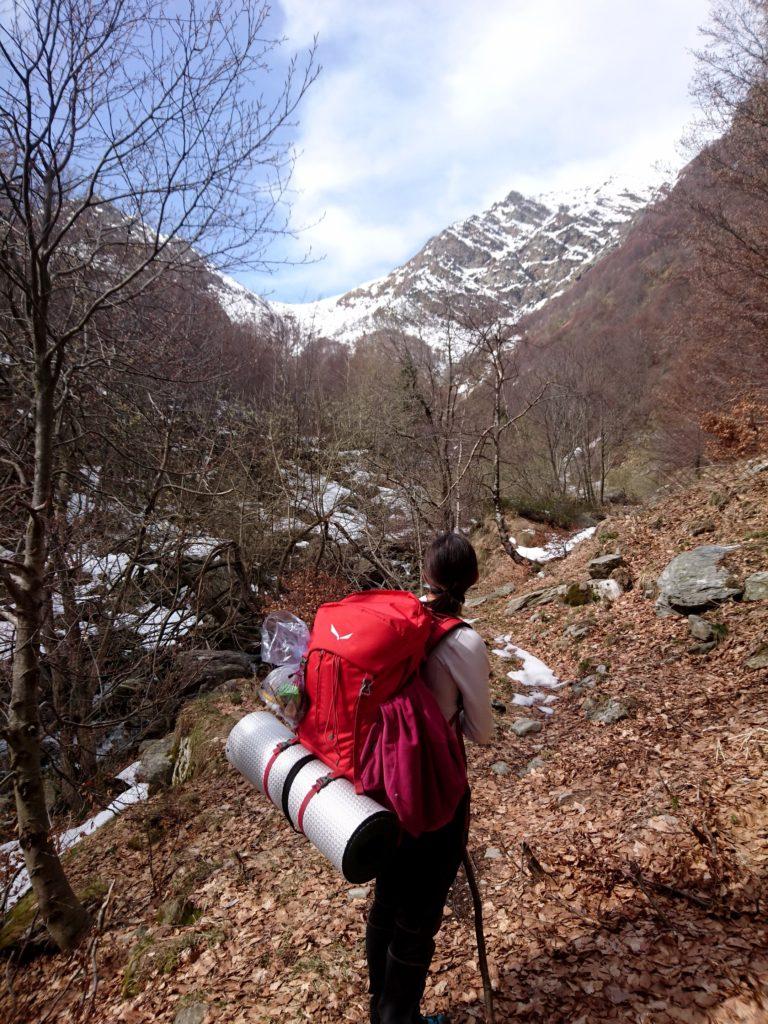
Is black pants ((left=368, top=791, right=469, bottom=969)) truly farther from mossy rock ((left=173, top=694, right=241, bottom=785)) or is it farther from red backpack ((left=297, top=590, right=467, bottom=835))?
mossy rock ((left=173, top=694, right=241, bottom=785))

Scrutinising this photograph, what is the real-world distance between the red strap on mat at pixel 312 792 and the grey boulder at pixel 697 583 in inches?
223

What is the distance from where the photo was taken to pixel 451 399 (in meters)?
14.3

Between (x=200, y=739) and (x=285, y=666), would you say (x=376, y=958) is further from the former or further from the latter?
(x=200, y=739)

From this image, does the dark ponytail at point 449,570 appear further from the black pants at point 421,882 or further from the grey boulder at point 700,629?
the grey boulder at point 700,629

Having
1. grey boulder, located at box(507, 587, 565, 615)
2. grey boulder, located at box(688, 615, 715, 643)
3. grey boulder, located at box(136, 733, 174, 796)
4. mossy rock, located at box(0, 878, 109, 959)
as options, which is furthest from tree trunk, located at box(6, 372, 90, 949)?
grey boulder, located at box(507, 587, 565, 615)

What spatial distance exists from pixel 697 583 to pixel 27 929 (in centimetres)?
696

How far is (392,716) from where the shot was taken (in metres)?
1.64

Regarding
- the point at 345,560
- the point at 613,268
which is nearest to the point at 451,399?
the point at 345,560

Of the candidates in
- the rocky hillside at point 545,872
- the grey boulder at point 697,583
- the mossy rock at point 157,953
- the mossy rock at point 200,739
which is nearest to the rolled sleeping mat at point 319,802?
the rocky hillside at point 545,872

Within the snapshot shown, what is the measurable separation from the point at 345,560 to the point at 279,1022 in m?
8.52

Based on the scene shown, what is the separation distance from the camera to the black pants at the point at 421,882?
5.69ft

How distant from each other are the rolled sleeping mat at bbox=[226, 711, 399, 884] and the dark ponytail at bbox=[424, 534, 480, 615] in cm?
68

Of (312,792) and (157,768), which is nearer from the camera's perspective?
(312,792)

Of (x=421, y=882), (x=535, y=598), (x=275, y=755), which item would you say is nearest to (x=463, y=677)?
(x=421, y=882)
